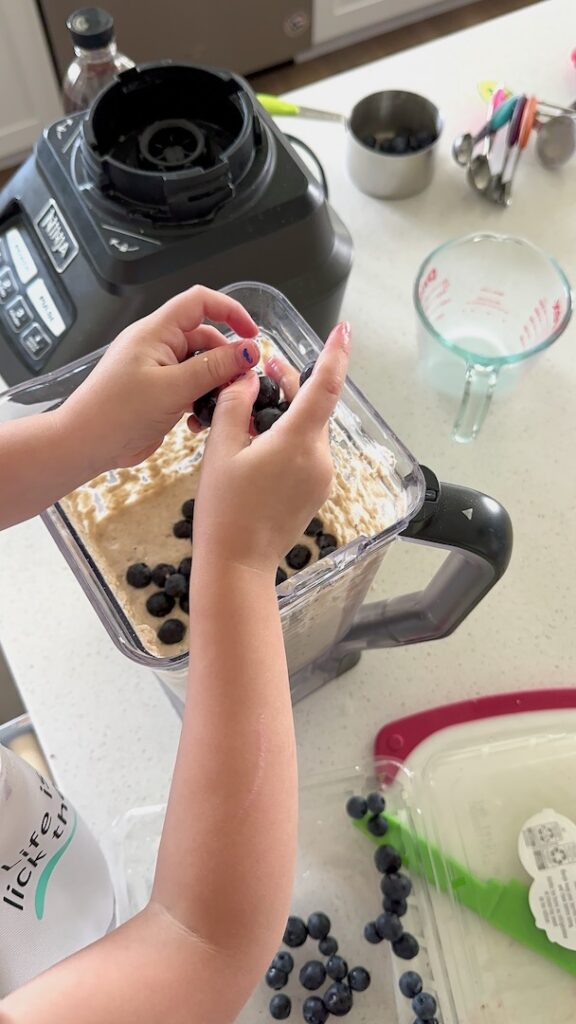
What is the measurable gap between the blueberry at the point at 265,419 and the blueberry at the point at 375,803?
0.94 feet

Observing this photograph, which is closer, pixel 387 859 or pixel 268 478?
pixel 268 478

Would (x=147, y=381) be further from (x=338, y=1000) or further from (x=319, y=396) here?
(x=338, y=1000)

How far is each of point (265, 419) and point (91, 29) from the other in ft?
1.56

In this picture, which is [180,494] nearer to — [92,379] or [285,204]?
[92,379]

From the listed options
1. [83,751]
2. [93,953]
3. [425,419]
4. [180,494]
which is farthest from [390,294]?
[93,953]

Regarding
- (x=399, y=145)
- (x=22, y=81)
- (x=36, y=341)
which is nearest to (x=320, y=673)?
(x=36, y=341)

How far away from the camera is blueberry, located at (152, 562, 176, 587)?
51 cm

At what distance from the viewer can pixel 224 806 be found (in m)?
0.37

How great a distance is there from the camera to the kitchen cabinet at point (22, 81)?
148cm

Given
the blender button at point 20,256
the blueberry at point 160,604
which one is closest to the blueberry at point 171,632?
the blueberry at point 160,604

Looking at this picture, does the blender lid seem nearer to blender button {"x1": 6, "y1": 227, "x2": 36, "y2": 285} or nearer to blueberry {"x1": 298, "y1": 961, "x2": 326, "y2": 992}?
blender button {"x1": 6, "y1": 227, "x2": 36, "y2": 285}

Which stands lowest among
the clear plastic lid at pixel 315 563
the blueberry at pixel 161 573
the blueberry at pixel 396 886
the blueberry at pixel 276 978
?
the blueberry at pixel 276 978

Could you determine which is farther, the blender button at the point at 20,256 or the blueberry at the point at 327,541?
the blender button at the point at 20,256

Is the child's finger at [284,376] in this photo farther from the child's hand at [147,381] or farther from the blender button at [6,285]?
the blender button at [6,285]
